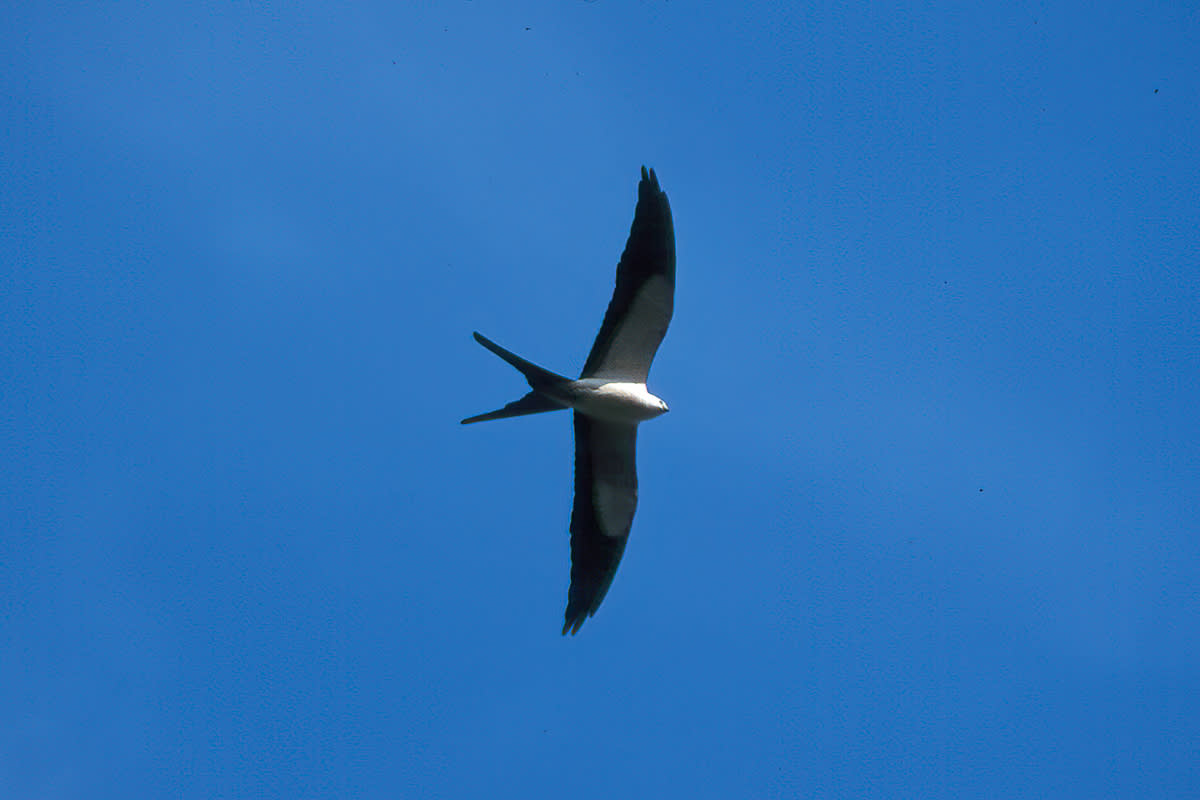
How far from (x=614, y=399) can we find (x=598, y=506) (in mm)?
1335

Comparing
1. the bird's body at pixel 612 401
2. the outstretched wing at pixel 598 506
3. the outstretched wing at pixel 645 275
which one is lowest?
the outstretched wing at pixel 598 506

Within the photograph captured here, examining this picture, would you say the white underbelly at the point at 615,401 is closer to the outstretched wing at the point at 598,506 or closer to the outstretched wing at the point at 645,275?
the outstretched wing at the point at 598,506

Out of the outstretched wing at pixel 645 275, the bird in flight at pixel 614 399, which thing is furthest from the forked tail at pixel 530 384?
the outstretched wing at pixel 645 275

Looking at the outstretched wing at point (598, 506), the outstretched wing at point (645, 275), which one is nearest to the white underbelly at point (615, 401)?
the outstretched wing at point (598, 506)

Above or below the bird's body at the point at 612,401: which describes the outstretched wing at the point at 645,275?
above

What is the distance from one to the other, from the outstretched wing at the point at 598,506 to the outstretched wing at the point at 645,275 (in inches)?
43.8

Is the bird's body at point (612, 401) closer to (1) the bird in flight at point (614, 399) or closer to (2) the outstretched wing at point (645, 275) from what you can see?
(1) the bird in flight at point (614, 399)

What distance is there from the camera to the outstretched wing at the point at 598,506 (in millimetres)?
10031

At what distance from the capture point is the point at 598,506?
10.2m

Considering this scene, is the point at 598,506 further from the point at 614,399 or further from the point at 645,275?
the point at 645,275

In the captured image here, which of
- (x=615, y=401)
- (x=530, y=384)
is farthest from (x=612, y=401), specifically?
(x=530, y=384)

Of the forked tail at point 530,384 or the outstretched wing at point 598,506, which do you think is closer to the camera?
the forked tail at point 530,384

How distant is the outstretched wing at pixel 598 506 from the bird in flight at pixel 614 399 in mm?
12

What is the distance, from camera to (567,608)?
997 cm
